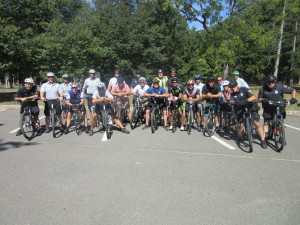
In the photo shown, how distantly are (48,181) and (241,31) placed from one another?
16553mm

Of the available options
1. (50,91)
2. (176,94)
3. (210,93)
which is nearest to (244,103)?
(210,93)

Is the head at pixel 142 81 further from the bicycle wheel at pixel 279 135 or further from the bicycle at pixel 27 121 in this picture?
the bicycle wheel at pixel 279 135

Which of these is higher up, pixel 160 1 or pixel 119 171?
pixel 160 1

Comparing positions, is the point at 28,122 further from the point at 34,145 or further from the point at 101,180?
the point at 101,180

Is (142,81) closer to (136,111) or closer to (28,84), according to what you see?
(136,111)

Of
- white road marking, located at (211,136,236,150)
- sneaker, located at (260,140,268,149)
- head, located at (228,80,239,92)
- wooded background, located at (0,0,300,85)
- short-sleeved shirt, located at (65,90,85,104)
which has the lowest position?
white road marking, located at (211,136,236,150)

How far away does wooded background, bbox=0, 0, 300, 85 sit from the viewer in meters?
17.5

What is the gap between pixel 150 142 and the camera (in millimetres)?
6941

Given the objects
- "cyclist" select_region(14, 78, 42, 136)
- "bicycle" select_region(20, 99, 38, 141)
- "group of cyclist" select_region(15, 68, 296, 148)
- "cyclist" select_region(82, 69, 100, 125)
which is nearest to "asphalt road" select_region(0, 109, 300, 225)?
"bicycle" select_region(20, 99, 38, 141)

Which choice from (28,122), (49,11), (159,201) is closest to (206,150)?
(159,201)

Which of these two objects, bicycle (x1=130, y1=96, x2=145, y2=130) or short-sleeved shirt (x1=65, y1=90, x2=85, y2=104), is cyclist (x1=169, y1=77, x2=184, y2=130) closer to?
bicycle (x1=130, y1=96, x2=145, y2=130)

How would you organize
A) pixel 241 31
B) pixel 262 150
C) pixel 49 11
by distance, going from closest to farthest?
pixel 262 150 → pixel 241 31 → pixel 49 11

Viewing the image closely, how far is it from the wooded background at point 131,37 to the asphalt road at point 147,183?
40.1ft

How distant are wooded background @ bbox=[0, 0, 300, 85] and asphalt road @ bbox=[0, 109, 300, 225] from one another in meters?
12.2
